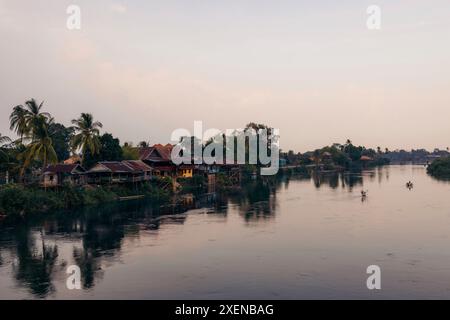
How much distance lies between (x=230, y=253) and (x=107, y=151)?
45.6m

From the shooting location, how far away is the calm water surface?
23.7 metres

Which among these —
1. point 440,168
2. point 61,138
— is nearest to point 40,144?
point 61,138

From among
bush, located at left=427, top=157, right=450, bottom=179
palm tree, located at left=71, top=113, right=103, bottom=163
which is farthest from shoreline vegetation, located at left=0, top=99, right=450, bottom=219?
bush, located at left=427, top=157, right=450, bottom=179

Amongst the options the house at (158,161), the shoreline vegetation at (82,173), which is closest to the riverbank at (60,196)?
the shoreline vegetation at (82,173)

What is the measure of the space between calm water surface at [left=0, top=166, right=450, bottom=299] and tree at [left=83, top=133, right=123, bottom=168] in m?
18.5

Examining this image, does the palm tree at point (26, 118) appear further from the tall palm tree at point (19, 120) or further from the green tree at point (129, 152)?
the green tree at point (129, 152)

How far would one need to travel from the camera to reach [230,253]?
31.9 m

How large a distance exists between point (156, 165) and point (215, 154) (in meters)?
30.5

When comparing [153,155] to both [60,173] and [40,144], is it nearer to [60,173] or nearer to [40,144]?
[60,173]

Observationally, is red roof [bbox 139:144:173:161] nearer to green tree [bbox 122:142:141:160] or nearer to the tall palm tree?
green tree [bbox 122:142:141:160]

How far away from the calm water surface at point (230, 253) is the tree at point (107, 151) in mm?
18537

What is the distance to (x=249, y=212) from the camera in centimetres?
5319

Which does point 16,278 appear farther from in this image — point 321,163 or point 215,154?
point 321,163
